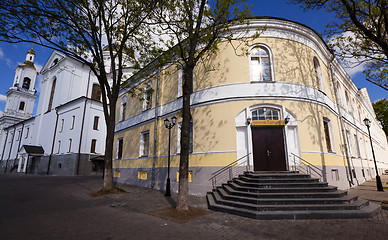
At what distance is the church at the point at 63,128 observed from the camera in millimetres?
30500

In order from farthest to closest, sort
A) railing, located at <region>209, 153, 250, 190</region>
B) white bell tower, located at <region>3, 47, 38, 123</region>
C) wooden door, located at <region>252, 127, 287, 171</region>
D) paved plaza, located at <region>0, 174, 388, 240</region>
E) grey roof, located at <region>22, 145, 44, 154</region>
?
1. white bell tower, located at <region>3, 47, 38, 123</region>
2. grey roof, located at <region>22, 145, 44, 154</region>
3. wooden door, located at <region>252, 127, 287, 171</region>
4. railing, located at <region>209, 153, 250, 190</region>
5. paved plaza, located at <region>0, 174, 388, 240</region>

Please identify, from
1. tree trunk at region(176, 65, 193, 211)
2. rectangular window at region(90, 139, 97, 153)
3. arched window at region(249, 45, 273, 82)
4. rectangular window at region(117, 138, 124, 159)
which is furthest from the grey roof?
arched window at region(249, 45, 273, 82)

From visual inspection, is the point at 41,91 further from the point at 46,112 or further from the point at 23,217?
the point at 23,217

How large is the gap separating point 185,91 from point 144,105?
938cm

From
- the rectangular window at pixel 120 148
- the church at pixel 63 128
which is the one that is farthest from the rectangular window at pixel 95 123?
the rectangular window at pixel 120 148

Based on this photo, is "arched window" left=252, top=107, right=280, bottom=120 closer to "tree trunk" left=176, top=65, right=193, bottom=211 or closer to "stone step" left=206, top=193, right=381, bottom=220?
"tree trunk" left=176, top=65, right=193, bottom=211

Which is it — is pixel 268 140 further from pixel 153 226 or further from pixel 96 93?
pixel 96 93

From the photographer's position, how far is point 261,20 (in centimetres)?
1179

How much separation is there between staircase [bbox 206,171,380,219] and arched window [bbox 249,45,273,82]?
573 cm

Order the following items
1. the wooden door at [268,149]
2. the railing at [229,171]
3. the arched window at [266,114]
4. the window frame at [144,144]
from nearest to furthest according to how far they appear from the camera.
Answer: the railing at [229,171] → the wooden door at [268,149] → the arched window at [266,114] → the window frame at [144,144]

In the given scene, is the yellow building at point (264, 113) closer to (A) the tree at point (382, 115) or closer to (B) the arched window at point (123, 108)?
(B) the arched window at point (123, 108)

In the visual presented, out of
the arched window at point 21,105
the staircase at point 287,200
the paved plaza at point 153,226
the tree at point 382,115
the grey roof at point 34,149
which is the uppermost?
the arched window at point 21,105

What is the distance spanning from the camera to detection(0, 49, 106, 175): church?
30.5 metres

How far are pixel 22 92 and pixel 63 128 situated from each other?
100.0 ft
